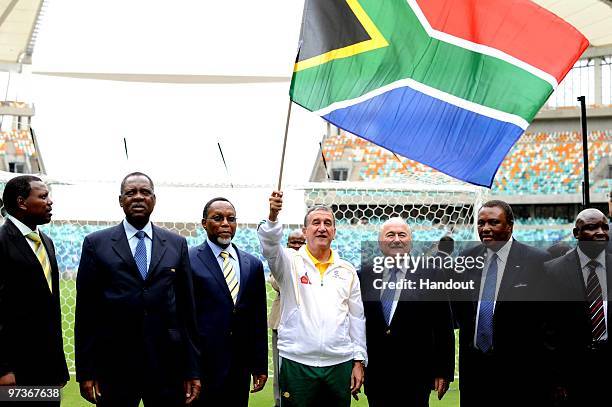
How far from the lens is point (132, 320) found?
442 centimetres

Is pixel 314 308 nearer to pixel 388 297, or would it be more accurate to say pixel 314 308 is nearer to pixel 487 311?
pixel 388 297

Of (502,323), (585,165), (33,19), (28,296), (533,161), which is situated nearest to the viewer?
(28,296)

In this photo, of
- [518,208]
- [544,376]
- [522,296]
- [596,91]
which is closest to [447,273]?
[522,296]

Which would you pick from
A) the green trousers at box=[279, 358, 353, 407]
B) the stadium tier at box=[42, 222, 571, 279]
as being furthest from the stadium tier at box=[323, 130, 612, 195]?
the green trousers at box=[279, 358, 353, 407]

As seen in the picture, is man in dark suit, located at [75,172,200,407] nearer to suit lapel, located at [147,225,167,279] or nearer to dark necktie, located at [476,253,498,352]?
suit lapel, located at [147,225,167,279]

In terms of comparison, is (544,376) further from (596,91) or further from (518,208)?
(596,91)

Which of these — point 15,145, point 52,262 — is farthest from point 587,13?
point 52,262

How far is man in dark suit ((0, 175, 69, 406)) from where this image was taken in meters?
4.27

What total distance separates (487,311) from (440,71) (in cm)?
154

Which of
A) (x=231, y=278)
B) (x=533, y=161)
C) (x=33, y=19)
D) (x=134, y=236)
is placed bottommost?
(x=231, y=278)

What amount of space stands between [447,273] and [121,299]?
2.00 metres

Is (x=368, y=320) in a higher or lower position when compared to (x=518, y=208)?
lower

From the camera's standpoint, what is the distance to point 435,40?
5.33m

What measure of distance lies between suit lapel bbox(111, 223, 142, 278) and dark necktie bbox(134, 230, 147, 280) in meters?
0.03
